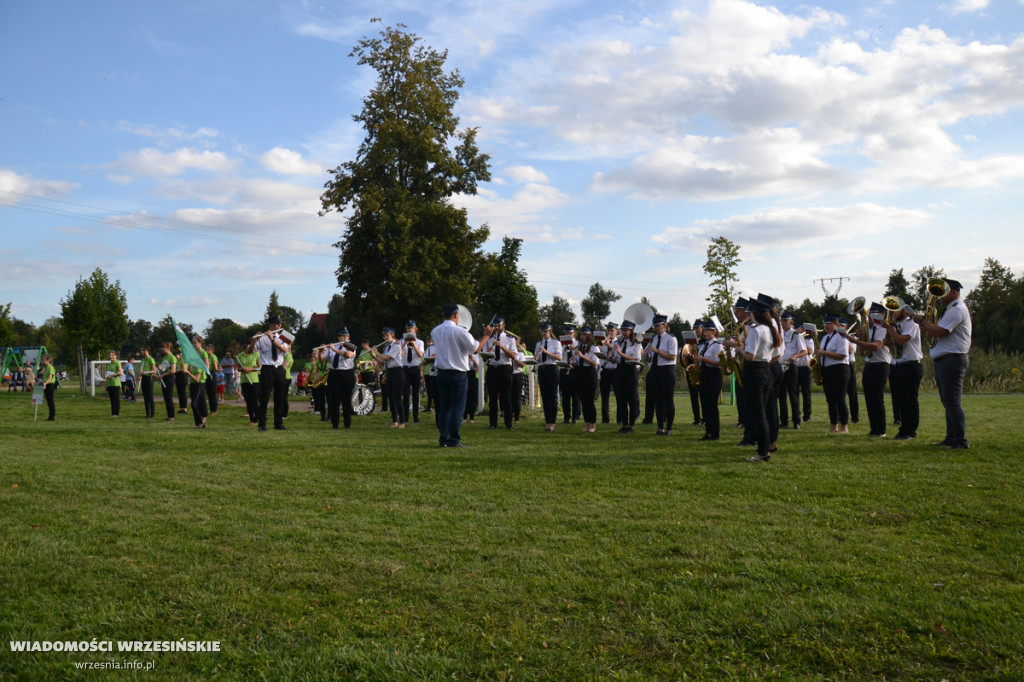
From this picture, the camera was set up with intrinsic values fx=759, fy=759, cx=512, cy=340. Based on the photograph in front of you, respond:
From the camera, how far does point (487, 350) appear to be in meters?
14.7

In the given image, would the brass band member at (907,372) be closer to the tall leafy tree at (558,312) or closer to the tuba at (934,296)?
the tuba at (934,296)

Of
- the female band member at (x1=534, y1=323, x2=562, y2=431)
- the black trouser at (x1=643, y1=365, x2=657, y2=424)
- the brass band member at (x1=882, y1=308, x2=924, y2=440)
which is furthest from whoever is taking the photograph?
the female band member at (x1=534, y1=323, x2=562, y2=431)

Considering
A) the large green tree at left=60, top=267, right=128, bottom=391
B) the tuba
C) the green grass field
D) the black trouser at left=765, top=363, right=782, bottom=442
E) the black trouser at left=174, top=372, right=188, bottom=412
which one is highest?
the large green tree at left=60, top=267, right=128, bottom=391

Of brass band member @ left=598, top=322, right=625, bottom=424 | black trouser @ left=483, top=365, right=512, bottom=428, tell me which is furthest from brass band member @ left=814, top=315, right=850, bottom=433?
black trouser @ left=483, top=365, right=512, bottom=428

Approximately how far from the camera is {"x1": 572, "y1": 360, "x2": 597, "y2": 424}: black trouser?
1406cm

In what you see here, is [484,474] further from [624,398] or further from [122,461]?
[624,398]

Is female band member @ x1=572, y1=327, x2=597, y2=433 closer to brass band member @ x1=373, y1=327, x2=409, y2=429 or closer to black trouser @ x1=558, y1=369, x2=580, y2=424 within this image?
black trouser @ x1=558, y1=369, x2=580, y2=424

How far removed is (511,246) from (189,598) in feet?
116

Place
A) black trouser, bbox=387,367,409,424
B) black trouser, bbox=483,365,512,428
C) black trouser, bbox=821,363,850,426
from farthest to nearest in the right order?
black trouser, bbox=387,367,409,424 → black trouser, bbox=483,365,512,428 → black trouser, bbox=821,363,850,426

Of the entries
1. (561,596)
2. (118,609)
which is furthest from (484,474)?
(118,609)

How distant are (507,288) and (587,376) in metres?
23.8

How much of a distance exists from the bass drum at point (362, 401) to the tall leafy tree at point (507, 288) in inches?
708

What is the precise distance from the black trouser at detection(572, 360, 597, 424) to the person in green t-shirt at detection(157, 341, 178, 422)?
9838 millimetres

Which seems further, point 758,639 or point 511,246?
point 511,246
